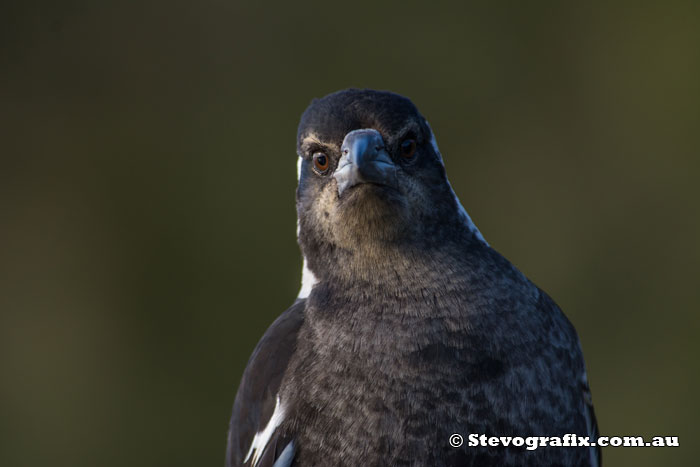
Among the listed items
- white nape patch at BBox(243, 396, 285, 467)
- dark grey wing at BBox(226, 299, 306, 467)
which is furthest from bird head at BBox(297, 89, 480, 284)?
white nape patch at BBox(243, 396, 285, 467)

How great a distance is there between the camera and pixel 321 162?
5.10 feet

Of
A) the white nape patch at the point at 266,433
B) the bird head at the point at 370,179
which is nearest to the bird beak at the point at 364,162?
the bird head at the point at 370,179

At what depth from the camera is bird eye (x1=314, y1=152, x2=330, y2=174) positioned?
5.08 ft

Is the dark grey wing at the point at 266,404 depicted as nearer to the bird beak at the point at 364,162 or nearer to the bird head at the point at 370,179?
the bird head at the point at 370,179

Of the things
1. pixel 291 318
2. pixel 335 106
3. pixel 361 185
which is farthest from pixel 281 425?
pixel 335 106

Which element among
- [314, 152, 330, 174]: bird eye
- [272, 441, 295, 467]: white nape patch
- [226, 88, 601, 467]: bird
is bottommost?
[272, 441, 295, 467]: white nape patch

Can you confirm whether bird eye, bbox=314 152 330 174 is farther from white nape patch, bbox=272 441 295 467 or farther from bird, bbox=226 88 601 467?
white nape patch, bbox=272 441 295 467

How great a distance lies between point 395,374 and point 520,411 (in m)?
0.23

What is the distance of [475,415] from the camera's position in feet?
4.44

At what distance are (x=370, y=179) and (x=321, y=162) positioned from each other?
0.53 feet

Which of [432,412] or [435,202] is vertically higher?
[435,202]

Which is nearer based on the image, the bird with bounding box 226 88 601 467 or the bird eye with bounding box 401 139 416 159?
the bird with bounding box 226 88 601 467

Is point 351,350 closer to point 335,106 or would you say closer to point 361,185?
point 361,185

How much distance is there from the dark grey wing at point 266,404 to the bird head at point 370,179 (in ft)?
0.61
